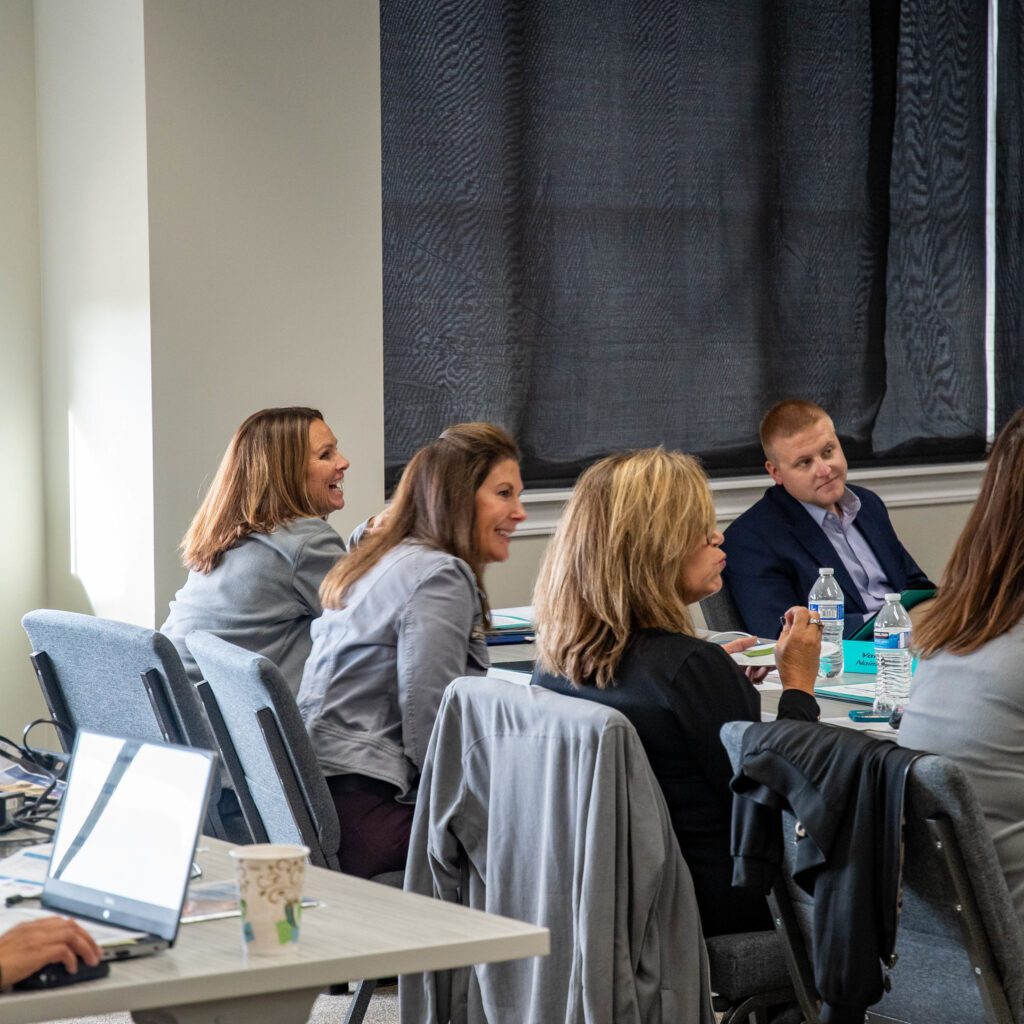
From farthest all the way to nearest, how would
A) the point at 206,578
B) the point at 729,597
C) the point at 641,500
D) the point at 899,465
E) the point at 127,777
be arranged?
the point at 899,465
the point at 729,597
the point at 206,578
the point at 641,500
the point at 127,777

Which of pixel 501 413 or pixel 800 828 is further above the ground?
pixel 501 413

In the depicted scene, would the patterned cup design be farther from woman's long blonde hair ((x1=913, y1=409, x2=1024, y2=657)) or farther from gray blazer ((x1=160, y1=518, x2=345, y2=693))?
gray blazer ((x1=160, y1=518, x2=345, y2=693))

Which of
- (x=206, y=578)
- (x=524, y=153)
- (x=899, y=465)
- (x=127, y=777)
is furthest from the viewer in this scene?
(x=899, y=465)

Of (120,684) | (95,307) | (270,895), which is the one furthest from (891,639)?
(95,307)

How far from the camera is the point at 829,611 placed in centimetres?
367

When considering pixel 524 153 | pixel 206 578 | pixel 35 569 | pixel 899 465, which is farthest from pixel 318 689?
pixel 899 465

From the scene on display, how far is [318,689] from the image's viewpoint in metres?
2.79

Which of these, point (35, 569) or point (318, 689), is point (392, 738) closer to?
point (318, 689)

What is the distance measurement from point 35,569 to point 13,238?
96 cm

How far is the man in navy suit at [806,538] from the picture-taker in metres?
3.99

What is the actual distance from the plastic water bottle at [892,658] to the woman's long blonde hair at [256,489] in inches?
50.1

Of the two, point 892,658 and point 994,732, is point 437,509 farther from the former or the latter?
point 994,732

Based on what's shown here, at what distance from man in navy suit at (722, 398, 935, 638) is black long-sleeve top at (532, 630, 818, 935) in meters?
1.66

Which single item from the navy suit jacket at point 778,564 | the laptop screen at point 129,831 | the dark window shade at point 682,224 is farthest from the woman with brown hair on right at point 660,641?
the dark window shade at point 682,224
